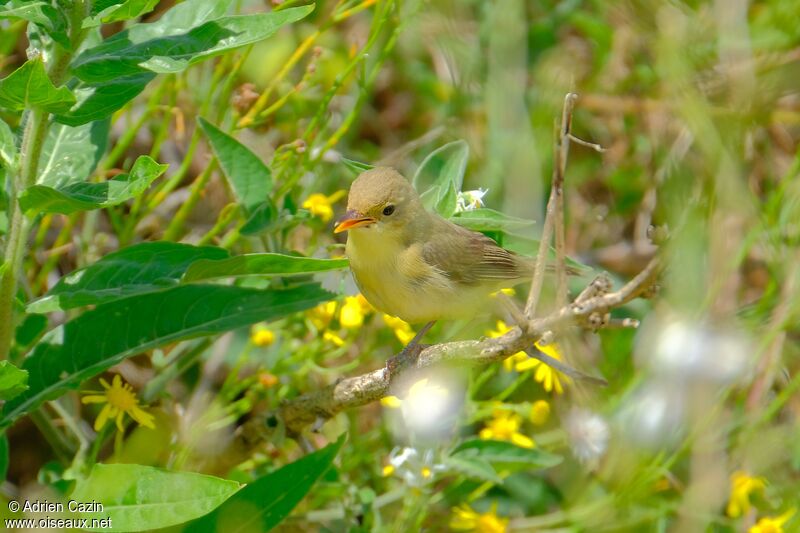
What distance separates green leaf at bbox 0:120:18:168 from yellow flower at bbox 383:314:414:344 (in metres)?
1.13

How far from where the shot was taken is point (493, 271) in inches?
108

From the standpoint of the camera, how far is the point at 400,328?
8.84 ft

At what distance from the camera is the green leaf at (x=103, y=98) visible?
1875mm

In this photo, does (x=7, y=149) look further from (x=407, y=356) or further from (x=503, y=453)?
(x=503, y=453)

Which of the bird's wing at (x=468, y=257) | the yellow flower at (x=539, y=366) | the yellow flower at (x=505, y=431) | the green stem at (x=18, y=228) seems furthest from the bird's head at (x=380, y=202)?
the green stem at (x=18, y=228)

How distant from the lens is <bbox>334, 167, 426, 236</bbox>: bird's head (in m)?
2.53

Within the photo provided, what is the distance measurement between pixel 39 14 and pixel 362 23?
2913 millimetres

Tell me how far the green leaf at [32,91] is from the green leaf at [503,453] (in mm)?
1274

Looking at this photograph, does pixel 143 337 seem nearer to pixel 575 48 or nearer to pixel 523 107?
pixel 523 107

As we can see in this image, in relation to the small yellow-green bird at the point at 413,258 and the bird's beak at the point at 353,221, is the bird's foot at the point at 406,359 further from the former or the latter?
the bird's beak at the point at 353,221

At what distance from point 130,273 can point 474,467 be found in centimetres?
94

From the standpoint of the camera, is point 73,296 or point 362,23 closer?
point 73,296

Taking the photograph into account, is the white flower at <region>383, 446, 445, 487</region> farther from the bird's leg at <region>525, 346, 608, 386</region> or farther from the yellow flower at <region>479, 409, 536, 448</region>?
the bird's leg at <region>525, 346, 608, 386</region>

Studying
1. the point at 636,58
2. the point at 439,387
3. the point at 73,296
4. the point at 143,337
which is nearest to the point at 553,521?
the point at 439,387
